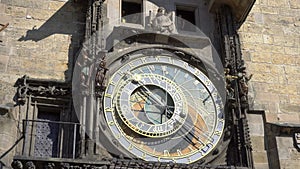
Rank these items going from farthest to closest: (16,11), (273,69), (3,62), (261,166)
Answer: (273,69), (16,11), (3,62), (261,166)

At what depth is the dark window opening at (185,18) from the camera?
8922 millimetres

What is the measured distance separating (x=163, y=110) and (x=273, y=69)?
2.11 meters

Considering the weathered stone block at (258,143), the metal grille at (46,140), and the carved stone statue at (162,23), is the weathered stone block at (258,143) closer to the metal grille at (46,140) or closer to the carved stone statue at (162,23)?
the carved stone statue at (162,23)

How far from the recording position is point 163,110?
25.8ft

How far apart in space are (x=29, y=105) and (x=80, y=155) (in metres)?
1.13

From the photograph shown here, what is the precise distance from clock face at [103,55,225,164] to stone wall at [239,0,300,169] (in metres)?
0.68

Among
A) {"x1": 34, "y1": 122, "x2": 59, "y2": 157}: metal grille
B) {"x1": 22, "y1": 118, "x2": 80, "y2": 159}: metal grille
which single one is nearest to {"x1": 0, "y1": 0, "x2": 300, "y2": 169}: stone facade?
{"x1": 22, "y1": 118, "x2": 80, "y2": 159}: metal grille

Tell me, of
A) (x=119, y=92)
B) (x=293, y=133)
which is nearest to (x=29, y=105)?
(x=119, y=92)

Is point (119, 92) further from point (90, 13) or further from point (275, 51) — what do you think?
point (275, 51)

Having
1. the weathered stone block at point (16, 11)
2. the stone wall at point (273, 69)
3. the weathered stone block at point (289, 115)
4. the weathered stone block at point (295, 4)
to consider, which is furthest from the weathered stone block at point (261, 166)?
the weathered stone block at point (16, 11)

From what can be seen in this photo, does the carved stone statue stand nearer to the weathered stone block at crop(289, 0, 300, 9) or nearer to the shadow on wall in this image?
the shadow on wall

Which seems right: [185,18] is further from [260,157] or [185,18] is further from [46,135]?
[46,135]

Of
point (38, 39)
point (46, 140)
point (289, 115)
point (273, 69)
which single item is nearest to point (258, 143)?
point (289, 115)

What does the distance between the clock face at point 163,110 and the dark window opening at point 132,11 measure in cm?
76
